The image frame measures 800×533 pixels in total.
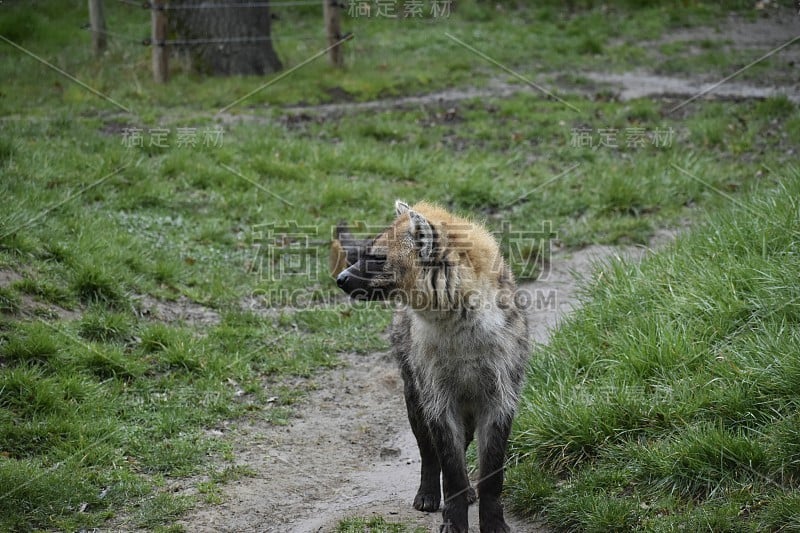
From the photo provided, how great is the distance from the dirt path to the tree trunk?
5.87m

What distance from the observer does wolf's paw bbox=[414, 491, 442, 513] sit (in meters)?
4.31

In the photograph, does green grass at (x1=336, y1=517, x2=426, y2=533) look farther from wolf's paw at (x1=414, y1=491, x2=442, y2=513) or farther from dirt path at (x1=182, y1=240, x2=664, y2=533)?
wolf's paw at (x1=414, y1=491, x2=442, y2=513)

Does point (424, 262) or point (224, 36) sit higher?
point (224, 36)

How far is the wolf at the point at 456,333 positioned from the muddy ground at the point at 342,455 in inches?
14.6

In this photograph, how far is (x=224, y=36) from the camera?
35.1 ft

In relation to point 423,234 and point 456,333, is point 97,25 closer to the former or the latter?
point 423,234

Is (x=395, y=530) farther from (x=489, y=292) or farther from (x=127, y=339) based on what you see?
(x=127, y=339)

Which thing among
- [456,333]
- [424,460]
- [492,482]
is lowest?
[424,460]

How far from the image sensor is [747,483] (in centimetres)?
364

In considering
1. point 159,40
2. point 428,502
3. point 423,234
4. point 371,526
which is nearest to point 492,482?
point 428,502

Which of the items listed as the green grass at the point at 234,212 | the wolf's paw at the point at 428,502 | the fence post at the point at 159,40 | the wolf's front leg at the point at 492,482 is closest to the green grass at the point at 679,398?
the green grass at the point at 234,212

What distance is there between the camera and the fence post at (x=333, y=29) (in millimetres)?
10742

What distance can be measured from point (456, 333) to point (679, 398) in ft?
3.79

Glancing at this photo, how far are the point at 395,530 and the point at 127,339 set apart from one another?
2.50 metres
